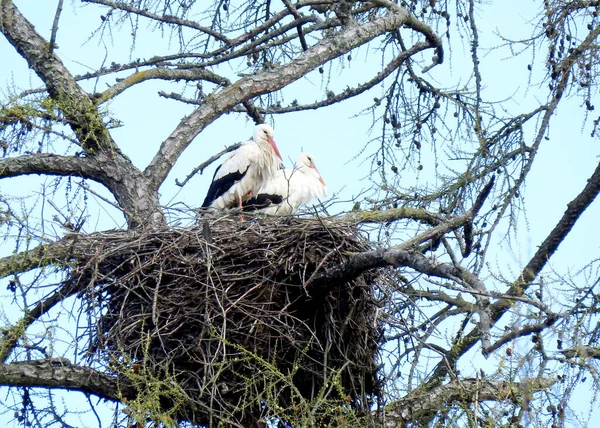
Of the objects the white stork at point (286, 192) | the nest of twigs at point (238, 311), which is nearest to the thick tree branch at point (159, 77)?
the white stork at point (286, 192)

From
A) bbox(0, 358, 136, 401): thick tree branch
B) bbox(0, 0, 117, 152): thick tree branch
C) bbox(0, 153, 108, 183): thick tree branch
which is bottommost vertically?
bbox(0, 358, 136, 401): thick tree branch

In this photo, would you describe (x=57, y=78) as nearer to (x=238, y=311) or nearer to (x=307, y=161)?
(x=238, y=311)

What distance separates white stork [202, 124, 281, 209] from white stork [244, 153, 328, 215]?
0.09 m

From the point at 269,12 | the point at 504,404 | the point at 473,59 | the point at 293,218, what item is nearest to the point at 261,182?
the point at 269,12

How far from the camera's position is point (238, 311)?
5.60 metres

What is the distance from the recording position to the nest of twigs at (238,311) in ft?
18.2

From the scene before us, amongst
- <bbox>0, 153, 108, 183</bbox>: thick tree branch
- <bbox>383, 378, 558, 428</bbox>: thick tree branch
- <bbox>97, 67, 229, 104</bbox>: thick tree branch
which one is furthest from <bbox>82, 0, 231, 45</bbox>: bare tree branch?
<bbox>383, 378, 558, 428</bbox>: thick tree branch

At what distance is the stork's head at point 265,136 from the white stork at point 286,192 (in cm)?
22

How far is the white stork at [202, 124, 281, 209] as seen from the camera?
836 centimetres

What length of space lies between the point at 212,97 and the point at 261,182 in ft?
5.58

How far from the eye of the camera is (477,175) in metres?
6.89

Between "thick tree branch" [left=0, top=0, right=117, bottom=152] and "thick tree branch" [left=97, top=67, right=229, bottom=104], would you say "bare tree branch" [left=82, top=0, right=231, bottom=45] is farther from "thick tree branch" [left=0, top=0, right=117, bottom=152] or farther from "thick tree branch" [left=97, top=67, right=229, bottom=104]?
"thick tree branch" [left=0, top=0, right=117, bottom=152]

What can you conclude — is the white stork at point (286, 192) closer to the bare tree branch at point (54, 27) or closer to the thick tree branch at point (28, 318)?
the bare tree branch at point (54, 27)

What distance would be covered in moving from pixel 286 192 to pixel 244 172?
38 centimetres
